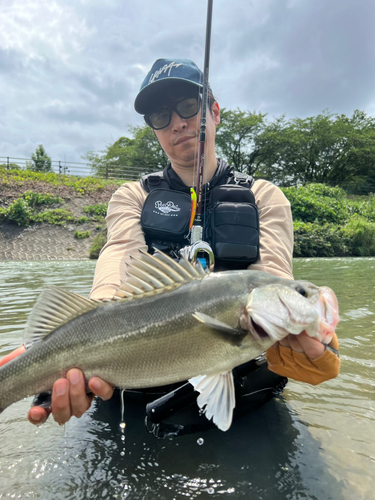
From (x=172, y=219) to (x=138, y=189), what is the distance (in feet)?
2.06

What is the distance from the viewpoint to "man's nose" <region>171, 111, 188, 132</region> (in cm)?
325

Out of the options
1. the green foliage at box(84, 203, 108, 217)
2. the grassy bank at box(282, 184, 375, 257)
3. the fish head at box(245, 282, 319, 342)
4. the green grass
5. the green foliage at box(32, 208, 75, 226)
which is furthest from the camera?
the green grass

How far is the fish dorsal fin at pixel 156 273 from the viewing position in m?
1.89

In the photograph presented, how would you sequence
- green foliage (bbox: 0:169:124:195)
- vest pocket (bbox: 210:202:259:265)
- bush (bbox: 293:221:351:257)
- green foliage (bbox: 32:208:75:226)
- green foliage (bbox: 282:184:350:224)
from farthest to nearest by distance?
green foliage (bbox: 0:169:124:195) → green foliage (bbox: 282:184:350:224) → green foliage (bbox: 32:208:75:226) → bush (bbox: 293:221:351:257) → vest pocket (bbox: 210:202:259:265)

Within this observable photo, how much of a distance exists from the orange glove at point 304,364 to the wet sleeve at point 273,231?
703mm

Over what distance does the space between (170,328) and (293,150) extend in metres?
40.2

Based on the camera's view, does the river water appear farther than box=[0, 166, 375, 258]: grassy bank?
No

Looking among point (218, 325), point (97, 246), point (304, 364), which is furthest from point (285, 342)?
point (97, 246)

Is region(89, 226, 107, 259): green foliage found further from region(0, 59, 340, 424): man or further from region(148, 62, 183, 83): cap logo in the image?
region(148, 62, 183, 83): cap logo

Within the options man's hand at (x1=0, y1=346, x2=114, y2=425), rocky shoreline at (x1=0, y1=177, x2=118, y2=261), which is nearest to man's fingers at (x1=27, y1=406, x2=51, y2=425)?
man's hand at (x1=0, y1=346, x2=114, y2=425)

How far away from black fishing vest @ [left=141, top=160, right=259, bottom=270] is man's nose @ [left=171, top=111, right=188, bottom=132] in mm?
500

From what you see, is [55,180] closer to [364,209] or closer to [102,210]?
[102,210]

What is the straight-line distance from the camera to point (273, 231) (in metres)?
2.91

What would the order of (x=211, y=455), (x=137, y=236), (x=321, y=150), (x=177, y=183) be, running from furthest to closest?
(x=321, y=150) → (x=177, y=183) → (x=137, y=236) → (x=211, y=455)
